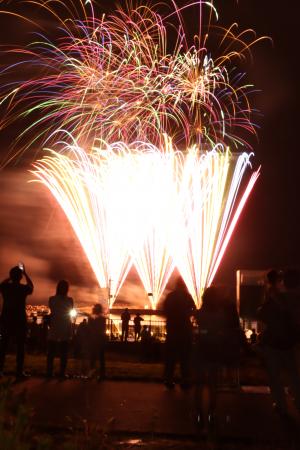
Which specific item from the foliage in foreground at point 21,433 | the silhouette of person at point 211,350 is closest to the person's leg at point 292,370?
the silhouette of person at point 211,350

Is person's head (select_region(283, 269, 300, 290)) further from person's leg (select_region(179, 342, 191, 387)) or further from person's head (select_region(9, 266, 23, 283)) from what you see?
person's head (select_region(9, 266, 23, 283))

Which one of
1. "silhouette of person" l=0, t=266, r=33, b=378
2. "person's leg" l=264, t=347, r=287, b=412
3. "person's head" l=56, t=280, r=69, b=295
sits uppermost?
"person's head" l=56, t=280, r=69, b=295

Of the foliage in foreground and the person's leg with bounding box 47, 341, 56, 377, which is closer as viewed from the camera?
the foliage in foreground

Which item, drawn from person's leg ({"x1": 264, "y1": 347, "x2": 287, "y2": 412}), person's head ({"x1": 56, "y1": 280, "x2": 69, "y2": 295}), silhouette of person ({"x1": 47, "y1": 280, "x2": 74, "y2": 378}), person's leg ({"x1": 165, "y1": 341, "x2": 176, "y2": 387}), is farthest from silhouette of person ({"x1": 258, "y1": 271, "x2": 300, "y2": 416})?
person's head ({"x1": 56, "y1": 280, "x2": 69, "y2": 295})

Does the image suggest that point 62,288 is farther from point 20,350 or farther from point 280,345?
point 280,345

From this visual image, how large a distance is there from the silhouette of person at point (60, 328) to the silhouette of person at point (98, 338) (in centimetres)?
51

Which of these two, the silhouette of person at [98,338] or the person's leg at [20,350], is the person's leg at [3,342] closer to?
the person's leg at [20,350]

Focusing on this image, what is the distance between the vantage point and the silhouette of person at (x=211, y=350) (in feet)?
23.4

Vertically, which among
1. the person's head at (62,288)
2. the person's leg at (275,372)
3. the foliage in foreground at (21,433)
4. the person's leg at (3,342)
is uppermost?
the person's head at (62,288)

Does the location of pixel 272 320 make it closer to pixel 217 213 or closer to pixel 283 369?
pixel 283 369

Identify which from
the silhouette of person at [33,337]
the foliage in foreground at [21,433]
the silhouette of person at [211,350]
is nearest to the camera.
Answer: the foliage in foreground at [21,433]

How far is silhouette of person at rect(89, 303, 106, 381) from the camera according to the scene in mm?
10711

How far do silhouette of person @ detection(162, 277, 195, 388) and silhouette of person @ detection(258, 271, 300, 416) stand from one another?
2434mm

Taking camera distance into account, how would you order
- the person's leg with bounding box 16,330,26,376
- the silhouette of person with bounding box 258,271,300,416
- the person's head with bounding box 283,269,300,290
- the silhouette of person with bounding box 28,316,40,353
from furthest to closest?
the silhouette of person with bounding box 28,316,40,353 → the person's leg with bounding box 16,330,26,376 → the person's head with bounding box 283,269,300,290 → the silhouette of person with bounding box 258,271,300,416
